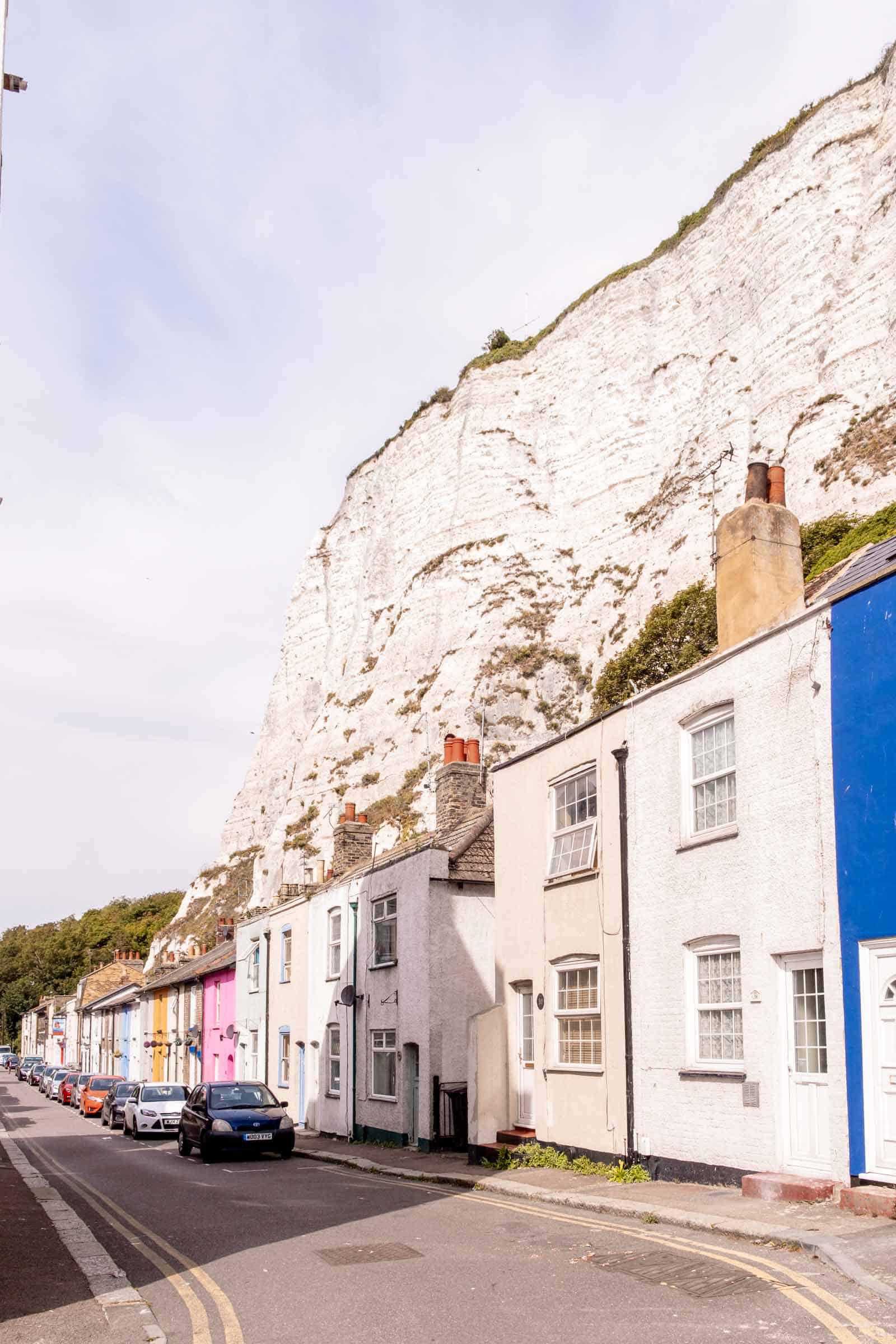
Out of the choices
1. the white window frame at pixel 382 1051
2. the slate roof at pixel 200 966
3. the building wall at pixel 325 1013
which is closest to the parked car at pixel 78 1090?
the slate roof at pixel 200 966

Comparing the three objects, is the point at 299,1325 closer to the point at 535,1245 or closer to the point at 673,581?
the point at 535,1245

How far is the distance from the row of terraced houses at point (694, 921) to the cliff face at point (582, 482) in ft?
101

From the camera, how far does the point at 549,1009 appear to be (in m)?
18.8

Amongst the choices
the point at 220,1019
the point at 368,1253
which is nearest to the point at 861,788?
the point at 368,1253

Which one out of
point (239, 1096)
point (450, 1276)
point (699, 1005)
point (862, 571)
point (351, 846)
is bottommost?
point (239, 1096)

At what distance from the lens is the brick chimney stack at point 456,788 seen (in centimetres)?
2680

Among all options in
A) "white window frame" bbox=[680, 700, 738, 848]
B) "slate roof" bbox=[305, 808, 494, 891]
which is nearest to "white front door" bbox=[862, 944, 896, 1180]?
"white window frame" bbox=[680, 700, 738, 848]

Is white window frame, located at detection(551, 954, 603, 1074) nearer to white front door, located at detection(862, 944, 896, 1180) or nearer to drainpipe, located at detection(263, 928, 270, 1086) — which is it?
white front door, located at detection(862, 944, 896, 1180)

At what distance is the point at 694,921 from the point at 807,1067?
2.51 m

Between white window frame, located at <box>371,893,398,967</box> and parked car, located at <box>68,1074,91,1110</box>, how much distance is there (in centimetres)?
2522

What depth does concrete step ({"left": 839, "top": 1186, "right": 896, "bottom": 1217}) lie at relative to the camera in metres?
10.7

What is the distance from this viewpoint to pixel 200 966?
51625 millimetres

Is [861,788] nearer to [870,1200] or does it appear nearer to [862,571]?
[862,571]

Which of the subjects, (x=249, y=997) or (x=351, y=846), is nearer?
(x=351, y=846)
